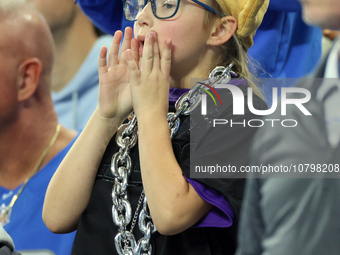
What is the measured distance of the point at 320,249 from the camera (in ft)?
1.43

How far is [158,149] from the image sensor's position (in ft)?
2.94

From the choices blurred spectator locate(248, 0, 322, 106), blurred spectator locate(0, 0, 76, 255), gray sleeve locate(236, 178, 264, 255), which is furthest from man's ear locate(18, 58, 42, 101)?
gray sleeve locate(236, 178, 264, 255)

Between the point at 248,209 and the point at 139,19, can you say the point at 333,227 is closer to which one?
the point at 248,209

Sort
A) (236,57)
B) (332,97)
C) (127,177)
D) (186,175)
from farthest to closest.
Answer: (236,57) → (127,177) → (186,175) → (332,97)

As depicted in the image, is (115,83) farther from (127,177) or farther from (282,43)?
(282,43)

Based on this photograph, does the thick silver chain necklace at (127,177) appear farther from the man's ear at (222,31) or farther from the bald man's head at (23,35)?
the bald man's head at (23,35)

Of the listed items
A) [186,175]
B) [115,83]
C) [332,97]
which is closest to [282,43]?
[115,83]

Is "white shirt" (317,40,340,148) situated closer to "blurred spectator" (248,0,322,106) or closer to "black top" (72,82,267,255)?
"black top" (72,82,267,255)

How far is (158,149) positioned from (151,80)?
0.17 meters

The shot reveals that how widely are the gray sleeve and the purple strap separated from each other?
0.34 m

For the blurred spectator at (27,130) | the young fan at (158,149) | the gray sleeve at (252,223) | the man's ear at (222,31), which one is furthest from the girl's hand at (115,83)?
the gray sleeve at (252,223)

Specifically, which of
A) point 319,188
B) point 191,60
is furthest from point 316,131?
point 191,60

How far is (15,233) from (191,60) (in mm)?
821

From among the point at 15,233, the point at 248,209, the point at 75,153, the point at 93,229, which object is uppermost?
the point at 248,209
